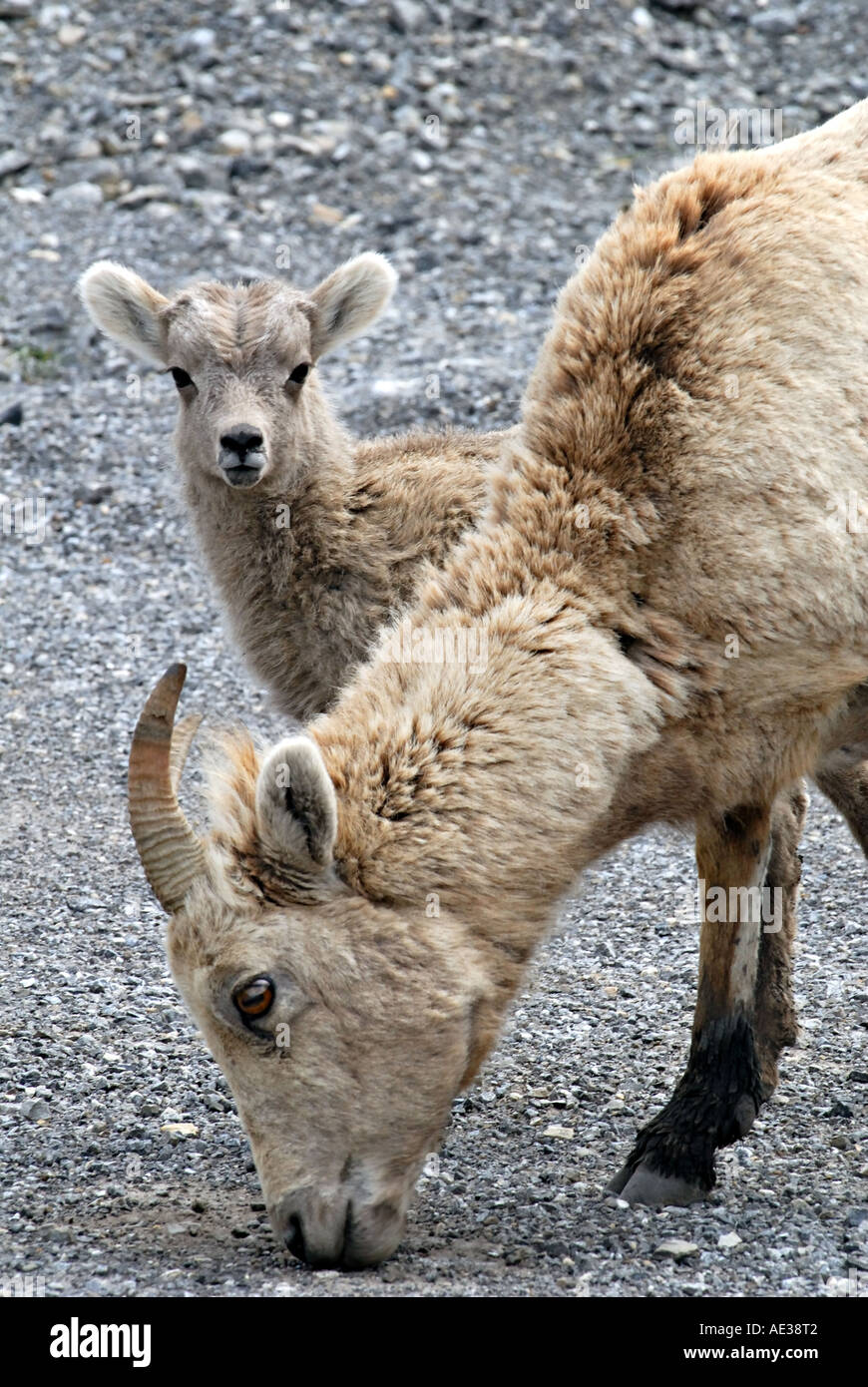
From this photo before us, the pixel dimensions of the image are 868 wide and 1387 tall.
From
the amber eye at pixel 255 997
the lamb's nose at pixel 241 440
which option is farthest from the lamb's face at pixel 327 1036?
the lamb's nose at pixel 241 440

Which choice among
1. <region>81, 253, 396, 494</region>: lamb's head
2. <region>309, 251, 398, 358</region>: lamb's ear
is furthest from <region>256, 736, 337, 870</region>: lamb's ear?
<region>309, 251, 398, 358</region>: lamb's ear

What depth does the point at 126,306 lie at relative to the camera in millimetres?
9094

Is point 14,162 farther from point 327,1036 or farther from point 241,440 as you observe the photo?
point 327,1036

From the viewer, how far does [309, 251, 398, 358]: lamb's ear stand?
905 cm

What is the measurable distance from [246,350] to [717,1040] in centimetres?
426

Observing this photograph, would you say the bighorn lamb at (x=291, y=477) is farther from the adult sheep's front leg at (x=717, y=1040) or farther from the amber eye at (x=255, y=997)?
the amber eye at (x=255, y=997)

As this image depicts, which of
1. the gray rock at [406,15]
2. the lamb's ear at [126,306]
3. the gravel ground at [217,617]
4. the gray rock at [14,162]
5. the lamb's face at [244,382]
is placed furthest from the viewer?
the gray rock at [406,15]

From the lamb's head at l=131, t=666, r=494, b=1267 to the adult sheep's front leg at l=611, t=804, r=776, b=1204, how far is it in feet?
4.01

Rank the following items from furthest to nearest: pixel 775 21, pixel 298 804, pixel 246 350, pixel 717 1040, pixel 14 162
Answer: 1. pixel 775 21
2. pixel 14 162
3. pixel 246 350
4. pixel 717 1040
5. pixel 298 804

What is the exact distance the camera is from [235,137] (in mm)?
17297

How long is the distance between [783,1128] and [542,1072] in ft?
3.54

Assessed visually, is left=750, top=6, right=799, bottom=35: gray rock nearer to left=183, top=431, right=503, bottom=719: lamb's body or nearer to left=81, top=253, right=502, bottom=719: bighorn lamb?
left=81, top=253, right=502, bottom=719: bighorn lamb

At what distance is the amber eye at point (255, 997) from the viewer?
4.96 metres

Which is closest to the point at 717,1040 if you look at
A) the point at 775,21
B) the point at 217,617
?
the point at 217,617
